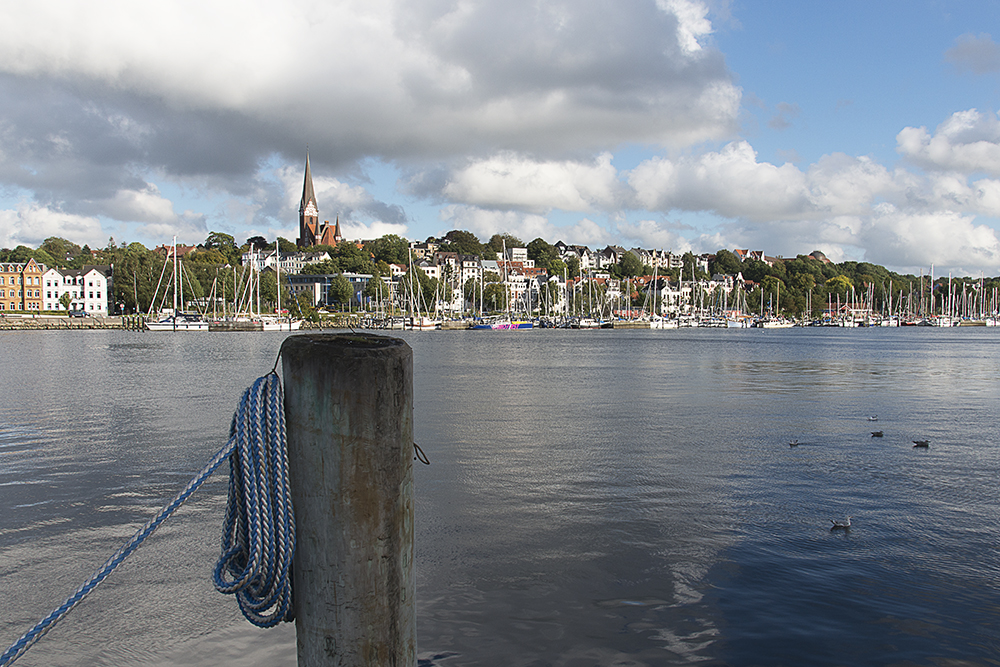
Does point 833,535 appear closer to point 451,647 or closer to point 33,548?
point 451,647

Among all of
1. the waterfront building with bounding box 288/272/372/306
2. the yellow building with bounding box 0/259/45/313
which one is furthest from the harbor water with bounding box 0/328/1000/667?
the waterfront building with bounding box 288/272/372/306

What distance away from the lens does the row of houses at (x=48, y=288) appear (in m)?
138

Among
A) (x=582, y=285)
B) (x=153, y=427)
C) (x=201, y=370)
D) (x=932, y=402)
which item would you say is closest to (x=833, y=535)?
(x=153, y=427)

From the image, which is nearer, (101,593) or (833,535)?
(101,593)

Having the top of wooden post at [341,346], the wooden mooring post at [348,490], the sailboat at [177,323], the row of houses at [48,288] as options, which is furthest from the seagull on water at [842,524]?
the row of houses at [48,288]

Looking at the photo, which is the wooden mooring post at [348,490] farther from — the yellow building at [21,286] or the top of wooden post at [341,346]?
the yellow building at [21,286]

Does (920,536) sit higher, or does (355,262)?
(355,262)

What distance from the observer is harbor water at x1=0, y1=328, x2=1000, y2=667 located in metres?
6.82

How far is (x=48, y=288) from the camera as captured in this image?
14100cm

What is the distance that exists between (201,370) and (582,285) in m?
152

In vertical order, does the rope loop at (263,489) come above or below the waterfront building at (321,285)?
below

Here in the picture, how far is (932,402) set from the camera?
25547 mm

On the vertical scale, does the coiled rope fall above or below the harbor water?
above

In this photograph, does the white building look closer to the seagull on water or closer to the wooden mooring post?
the seagull on water
